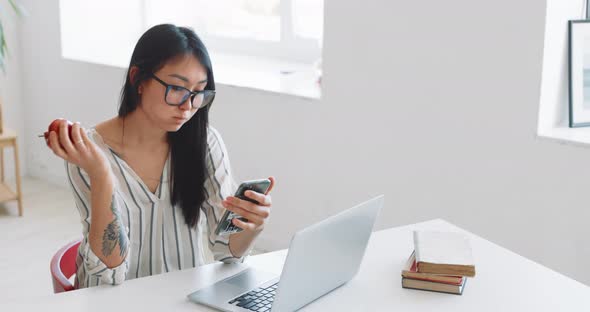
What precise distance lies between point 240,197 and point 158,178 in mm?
379

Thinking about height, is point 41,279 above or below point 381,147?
below

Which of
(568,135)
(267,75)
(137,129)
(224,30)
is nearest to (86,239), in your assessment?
(137,129)

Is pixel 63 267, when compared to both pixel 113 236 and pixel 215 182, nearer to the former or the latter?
pixel 113 236

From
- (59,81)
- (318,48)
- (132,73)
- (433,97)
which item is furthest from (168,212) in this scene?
(59,81)

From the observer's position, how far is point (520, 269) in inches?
76.9

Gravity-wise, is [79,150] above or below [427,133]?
above

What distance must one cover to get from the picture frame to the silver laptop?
1.41m

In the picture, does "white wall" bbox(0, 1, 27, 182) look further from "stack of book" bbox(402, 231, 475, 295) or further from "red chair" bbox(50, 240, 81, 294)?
"stack of book" bbox(402, 231, 475, 295)

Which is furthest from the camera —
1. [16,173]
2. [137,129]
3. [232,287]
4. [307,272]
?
[16,173]

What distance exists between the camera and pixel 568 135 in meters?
2.82

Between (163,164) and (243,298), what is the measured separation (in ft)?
1.77

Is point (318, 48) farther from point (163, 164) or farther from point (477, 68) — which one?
point (163, 164)

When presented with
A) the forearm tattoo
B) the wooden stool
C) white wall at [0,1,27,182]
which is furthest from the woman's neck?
white wall at [0,1,27,182]

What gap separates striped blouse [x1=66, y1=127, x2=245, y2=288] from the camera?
6.43ft
